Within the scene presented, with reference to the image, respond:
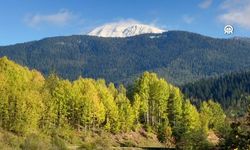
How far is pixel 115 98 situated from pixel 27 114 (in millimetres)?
40794

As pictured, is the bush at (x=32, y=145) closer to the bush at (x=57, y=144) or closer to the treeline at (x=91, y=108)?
the bush at (x=57, y=144)

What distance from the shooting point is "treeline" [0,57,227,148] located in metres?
104

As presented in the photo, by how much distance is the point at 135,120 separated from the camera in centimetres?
14012

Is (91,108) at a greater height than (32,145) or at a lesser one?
greater

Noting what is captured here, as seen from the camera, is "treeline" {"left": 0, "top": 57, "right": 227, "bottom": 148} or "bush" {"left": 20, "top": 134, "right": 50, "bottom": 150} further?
"treeline" {"left": 0, "top": 57, "right": 227, "bottom": 148}

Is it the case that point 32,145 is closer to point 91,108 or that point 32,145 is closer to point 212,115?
point 91,108

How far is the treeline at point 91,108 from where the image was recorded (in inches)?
4092

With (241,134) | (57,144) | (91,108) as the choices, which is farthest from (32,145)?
(241,134)

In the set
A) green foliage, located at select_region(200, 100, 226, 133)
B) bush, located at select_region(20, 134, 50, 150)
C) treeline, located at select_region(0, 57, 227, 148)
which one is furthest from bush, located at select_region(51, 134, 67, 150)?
green foliage, located at select_region(200, 100, 226, 133)

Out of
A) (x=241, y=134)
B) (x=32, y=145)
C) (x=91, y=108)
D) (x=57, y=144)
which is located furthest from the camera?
(x=91, y=108)

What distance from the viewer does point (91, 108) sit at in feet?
396

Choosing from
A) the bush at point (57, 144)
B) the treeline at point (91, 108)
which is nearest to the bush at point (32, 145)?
the bush at point (57, 144)

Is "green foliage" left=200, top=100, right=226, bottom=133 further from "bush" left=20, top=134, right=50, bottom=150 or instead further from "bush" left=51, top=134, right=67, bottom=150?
"bush" left=20, top=134, right=50, bottom=150

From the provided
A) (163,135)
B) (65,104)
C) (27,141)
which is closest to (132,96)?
(163,135)
